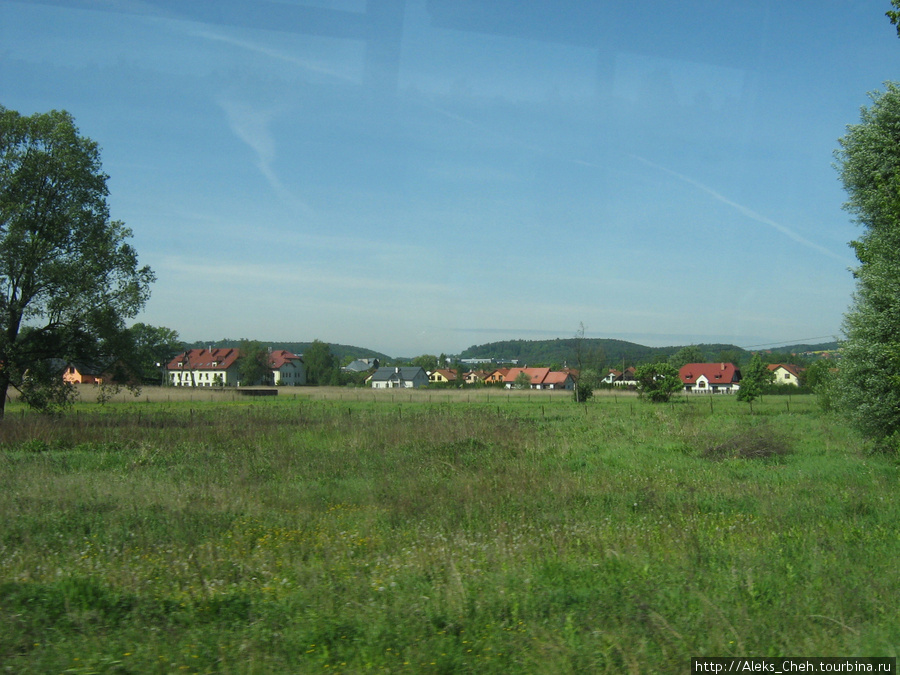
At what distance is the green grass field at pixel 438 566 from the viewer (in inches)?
193

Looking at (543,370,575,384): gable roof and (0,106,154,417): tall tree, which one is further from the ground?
(0,106,154,417): tall tree

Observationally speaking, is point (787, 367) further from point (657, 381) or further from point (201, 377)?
point (201, 377)

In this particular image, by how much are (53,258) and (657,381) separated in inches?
1622

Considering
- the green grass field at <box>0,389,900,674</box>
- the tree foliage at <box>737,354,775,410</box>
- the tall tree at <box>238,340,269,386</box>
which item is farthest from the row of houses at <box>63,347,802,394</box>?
the green grass field at <box>0,389,900,674</box>

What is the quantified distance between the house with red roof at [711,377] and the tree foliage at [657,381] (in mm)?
53295

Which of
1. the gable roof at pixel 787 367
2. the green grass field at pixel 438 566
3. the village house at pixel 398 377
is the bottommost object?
the village house at pixel 398 377

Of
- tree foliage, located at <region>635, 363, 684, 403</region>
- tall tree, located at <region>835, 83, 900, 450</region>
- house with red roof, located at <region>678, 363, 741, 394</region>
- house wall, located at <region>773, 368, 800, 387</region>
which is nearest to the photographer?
tall tree, located at <region>835, 83, 900, 450</region>

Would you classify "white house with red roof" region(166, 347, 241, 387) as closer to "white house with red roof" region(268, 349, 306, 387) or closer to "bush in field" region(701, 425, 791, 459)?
"white house with red roof" region(268, 349, 306, 387)

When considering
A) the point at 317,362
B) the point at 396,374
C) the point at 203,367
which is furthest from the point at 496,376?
the point at 203,367

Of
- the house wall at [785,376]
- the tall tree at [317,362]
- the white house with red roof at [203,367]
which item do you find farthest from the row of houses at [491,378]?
the house wall at [785,376]

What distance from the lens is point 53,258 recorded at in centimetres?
2630

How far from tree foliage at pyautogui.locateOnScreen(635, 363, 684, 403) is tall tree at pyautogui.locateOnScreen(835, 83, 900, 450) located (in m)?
32.7

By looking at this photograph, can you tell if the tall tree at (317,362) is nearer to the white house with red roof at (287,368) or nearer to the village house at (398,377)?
the white house with red roof at (287,368)

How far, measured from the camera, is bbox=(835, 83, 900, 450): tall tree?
1658cm
